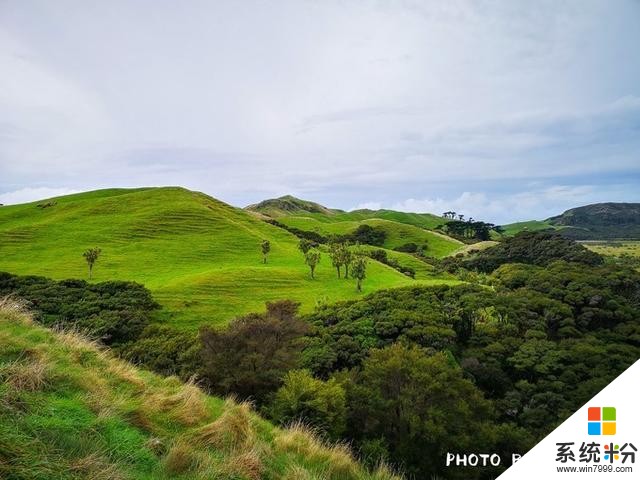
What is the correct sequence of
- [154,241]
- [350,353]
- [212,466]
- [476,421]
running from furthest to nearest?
1. [154,241]
2. [350,353]
3. [476,421]
4. [212,466]

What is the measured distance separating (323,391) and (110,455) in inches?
506

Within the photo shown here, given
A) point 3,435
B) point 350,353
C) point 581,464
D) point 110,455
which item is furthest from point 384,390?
point 3,435

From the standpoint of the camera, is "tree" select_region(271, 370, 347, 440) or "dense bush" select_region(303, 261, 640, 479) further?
"dense bush" select_region(303, 261, 640, 479)

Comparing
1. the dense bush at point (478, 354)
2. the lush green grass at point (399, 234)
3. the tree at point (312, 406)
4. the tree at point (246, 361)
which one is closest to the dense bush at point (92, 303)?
the dense bush at point (478, 354)

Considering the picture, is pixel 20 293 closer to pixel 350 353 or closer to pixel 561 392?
pixel 350 353

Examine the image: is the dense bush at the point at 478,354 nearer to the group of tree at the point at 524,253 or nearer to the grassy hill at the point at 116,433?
the grassy hill at the point at 116,433

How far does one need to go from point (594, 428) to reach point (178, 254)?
76.5 m

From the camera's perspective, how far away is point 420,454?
59.9ft

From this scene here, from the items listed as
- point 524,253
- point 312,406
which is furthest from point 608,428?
point 524,253

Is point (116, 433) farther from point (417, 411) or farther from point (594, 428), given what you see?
point (417, 411)

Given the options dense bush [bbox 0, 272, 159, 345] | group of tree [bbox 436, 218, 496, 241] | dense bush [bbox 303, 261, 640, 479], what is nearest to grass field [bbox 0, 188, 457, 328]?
dense bush [bbox 0, 272, 159, 345]

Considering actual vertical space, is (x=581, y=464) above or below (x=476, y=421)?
above

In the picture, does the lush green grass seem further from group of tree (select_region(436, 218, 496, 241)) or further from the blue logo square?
the blue logo square

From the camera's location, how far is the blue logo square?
10.9 meters
